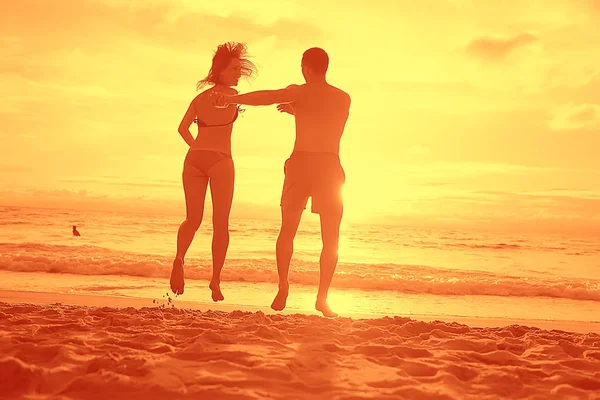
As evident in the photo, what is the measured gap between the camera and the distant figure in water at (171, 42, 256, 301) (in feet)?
19.9

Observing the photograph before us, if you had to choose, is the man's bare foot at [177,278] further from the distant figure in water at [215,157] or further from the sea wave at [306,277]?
the sea wave at [306,277]

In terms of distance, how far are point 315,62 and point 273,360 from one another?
3.07 meters

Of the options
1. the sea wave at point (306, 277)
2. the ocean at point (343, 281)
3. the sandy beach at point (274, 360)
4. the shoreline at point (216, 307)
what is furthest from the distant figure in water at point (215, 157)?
the sea wave at point (306, 277)

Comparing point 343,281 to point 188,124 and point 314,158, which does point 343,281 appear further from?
point 314,158

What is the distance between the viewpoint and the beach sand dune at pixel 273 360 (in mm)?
3031

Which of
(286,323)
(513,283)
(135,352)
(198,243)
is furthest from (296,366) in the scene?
(198,243)

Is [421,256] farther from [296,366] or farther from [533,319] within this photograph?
[296,366]

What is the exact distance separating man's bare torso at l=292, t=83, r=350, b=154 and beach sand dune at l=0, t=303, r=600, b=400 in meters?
1.69

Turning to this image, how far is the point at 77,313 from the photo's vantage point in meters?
5.32

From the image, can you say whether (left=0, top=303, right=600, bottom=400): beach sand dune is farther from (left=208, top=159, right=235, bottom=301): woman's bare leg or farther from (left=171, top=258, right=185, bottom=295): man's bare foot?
(left=208, top=159, right=235, bottom=301): woman's bare leg

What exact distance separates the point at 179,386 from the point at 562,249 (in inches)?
1335

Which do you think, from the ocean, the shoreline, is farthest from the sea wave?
the shoreline

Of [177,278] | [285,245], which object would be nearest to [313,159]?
[285,245]

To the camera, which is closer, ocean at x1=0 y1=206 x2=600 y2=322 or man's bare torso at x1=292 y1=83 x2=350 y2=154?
man's bare torso at x1=292 y1=83 x2=350 y2=154
